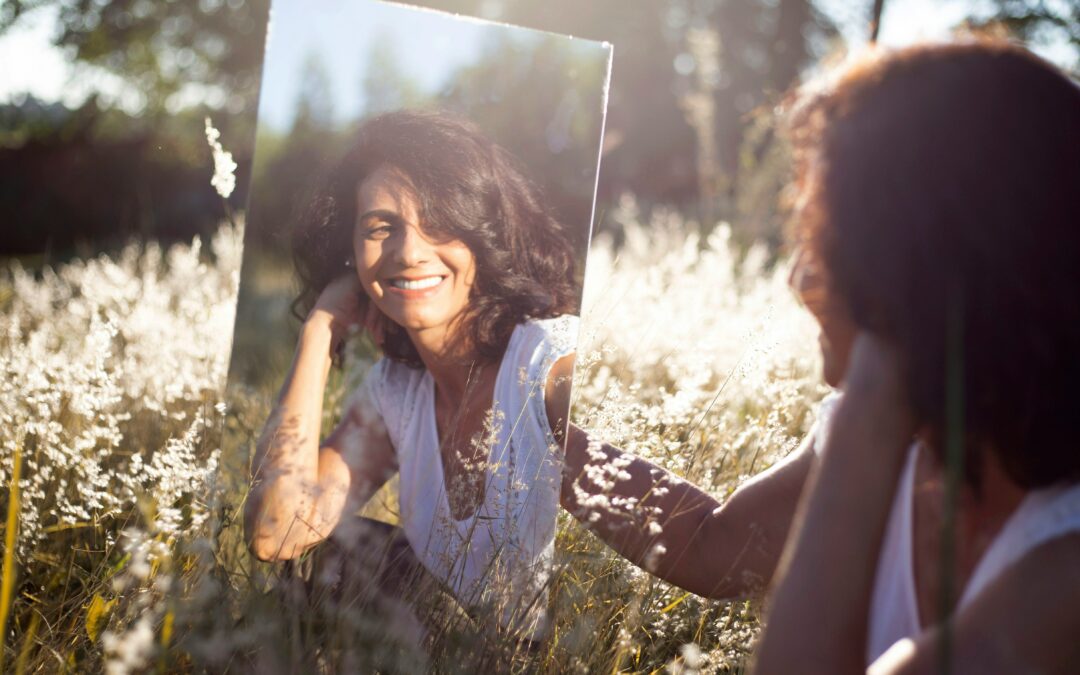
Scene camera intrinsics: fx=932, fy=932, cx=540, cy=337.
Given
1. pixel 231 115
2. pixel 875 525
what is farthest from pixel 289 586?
pixel 231 115

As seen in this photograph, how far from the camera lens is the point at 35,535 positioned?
6.89 feet

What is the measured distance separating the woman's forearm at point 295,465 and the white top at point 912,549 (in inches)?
41.1

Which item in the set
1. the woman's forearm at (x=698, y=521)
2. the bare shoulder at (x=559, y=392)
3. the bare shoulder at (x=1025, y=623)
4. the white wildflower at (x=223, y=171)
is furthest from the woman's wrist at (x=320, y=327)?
the bare shoulder at (x=1025, y=623)

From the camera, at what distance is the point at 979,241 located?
1.08m

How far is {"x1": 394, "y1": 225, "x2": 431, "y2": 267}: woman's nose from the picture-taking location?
187 cm

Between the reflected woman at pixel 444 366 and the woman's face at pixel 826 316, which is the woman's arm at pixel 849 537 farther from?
the reflected woman at pixel 444 366

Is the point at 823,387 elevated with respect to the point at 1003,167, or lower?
lower

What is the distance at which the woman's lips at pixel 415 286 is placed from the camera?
190 cm

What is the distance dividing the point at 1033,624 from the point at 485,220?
1206mm

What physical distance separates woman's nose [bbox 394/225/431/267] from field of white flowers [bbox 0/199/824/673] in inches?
17.6

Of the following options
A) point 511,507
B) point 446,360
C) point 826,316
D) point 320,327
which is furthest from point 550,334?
point 826,316

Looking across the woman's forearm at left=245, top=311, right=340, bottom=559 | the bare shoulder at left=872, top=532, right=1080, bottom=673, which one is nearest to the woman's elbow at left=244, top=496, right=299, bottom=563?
the woman's forearm at left=245, top=311, right=340, bottom=559

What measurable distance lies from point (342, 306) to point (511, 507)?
536mm

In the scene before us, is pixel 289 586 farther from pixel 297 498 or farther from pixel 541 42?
pixel 541 42
